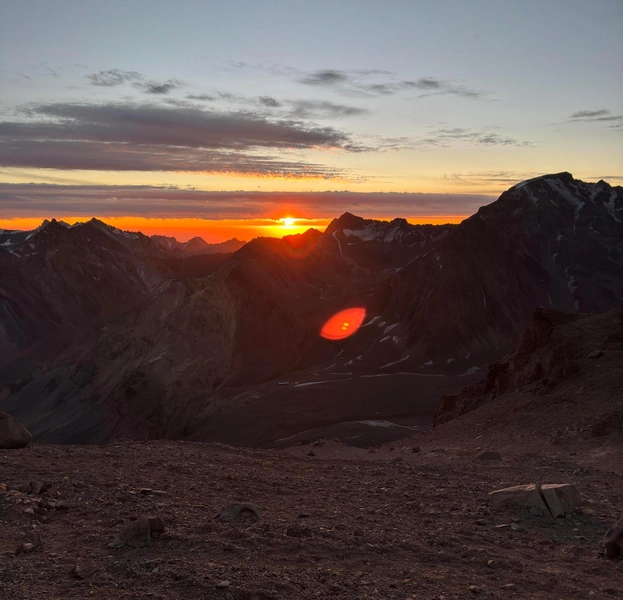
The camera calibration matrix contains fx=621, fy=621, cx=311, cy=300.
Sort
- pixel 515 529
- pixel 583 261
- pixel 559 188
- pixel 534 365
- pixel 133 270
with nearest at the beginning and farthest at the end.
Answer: pixel 515 529
pixel 534 365
pixel 583 261
pixel 559 188
pixel 133 270

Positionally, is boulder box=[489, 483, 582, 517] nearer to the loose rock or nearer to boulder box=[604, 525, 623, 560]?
boulder box=[604, 525, 623, 560]

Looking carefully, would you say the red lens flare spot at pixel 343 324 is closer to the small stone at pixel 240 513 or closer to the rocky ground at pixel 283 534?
the rocky ground at pixel 283 534

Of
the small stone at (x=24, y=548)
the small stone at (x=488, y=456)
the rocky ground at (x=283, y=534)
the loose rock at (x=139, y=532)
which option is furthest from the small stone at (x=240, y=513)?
the small stone at (x=488, y=456)

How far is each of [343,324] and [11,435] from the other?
10786 cm

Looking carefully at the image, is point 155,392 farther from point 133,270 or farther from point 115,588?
point 133,270

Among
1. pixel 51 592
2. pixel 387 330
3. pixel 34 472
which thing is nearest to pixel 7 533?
pixel 51 592

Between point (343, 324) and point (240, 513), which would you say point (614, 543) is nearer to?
point (240, 513)

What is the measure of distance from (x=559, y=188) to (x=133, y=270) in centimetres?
12577

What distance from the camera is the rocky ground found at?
7.20 meters

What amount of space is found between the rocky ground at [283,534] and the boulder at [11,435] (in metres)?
0.85

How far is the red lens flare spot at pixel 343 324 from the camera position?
11494 cm

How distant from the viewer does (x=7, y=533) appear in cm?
810

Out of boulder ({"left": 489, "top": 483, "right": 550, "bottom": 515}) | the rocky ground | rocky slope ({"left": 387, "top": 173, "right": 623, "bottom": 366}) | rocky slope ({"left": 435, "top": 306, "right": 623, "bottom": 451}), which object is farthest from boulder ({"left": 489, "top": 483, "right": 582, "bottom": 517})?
rocky slope ({"left": 387, "top": 173, "right": 623, "bottom": 366})

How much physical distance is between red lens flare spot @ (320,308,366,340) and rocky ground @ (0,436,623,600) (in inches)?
3964
